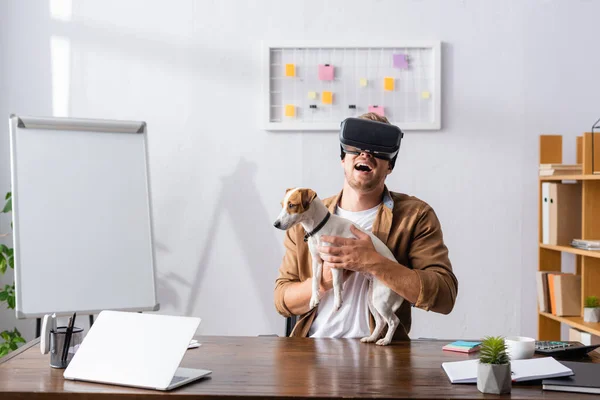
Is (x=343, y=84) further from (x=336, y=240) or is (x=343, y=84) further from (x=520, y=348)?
(x=520, y=348)

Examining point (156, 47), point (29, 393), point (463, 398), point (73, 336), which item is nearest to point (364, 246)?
point (463, 398)

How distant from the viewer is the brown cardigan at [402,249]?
225cm

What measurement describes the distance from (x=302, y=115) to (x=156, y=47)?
0.87m

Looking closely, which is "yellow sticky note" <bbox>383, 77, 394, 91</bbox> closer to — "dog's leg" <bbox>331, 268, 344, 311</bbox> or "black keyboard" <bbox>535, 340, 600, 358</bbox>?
"dog's leg" <bbox>331, 268, 344, 311</bbox>

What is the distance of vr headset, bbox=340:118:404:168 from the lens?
83.3 inches

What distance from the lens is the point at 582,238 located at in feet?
11.0

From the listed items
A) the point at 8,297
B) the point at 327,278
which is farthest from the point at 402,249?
the point at 8,297

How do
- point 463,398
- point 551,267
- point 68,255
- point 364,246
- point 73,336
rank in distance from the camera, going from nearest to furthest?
point 463,398 → point 73,336 → point 364,246 → point 68,255 → point 551,267

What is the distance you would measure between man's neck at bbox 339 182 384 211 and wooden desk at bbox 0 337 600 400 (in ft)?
1.66

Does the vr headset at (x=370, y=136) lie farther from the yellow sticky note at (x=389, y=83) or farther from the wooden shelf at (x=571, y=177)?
the yellow sticky note at (x=389, y=83)

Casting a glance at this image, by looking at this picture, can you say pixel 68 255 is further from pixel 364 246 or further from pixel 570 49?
pixel 570 49

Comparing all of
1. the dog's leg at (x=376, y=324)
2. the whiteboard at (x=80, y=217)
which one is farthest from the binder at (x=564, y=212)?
the whiteboard at (x=80, y=217)

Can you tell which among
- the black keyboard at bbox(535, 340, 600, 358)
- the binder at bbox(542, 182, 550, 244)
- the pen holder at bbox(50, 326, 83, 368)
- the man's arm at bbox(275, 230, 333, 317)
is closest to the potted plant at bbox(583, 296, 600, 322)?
the binder at bbox(542, 182, 550, 244)

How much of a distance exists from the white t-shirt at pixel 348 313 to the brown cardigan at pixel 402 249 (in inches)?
1.5
